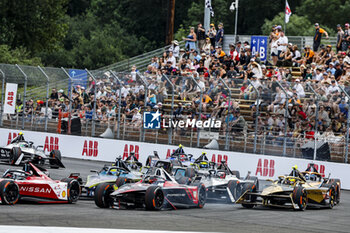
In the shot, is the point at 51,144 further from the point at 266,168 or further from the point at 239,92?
the point at 266,168

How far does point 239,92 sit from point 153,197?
36.0 ft

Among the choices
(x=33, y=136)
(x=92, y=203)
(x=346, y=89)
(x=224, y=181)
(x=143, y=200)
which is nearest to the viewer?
(x=143, y=200)

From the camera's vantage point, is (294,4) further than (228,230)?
Yes

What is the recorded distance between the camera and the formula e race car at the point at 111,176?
58.1 feet

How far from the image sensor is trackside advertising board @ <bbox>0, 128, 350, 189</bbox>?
24.1m

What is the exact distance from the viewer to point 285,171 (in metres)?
24.7

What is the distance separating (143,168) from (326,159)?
727 centimetres

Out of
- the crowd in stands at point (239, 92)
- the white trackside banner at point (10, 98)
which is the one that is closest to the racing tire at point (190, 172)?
the crowd in stands at point (239, 92)

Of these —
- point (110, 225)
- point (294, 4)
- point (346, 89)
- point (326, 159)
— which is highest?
point (294, 4)

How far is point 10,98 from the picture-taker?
31.6 metres

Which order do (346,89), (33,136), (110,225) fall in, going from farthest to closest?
1. (33,136)
2. (346,89)
3. (110,225)

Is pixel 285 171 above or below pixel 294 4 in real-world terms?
below

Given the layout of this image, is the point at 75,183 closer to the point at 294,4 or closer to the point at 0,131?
the point at 0,131

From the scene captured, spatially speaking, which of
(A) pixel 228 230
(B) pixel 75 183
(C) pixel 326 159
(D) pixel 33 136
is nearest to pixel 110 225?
(A) pixel 228 230
